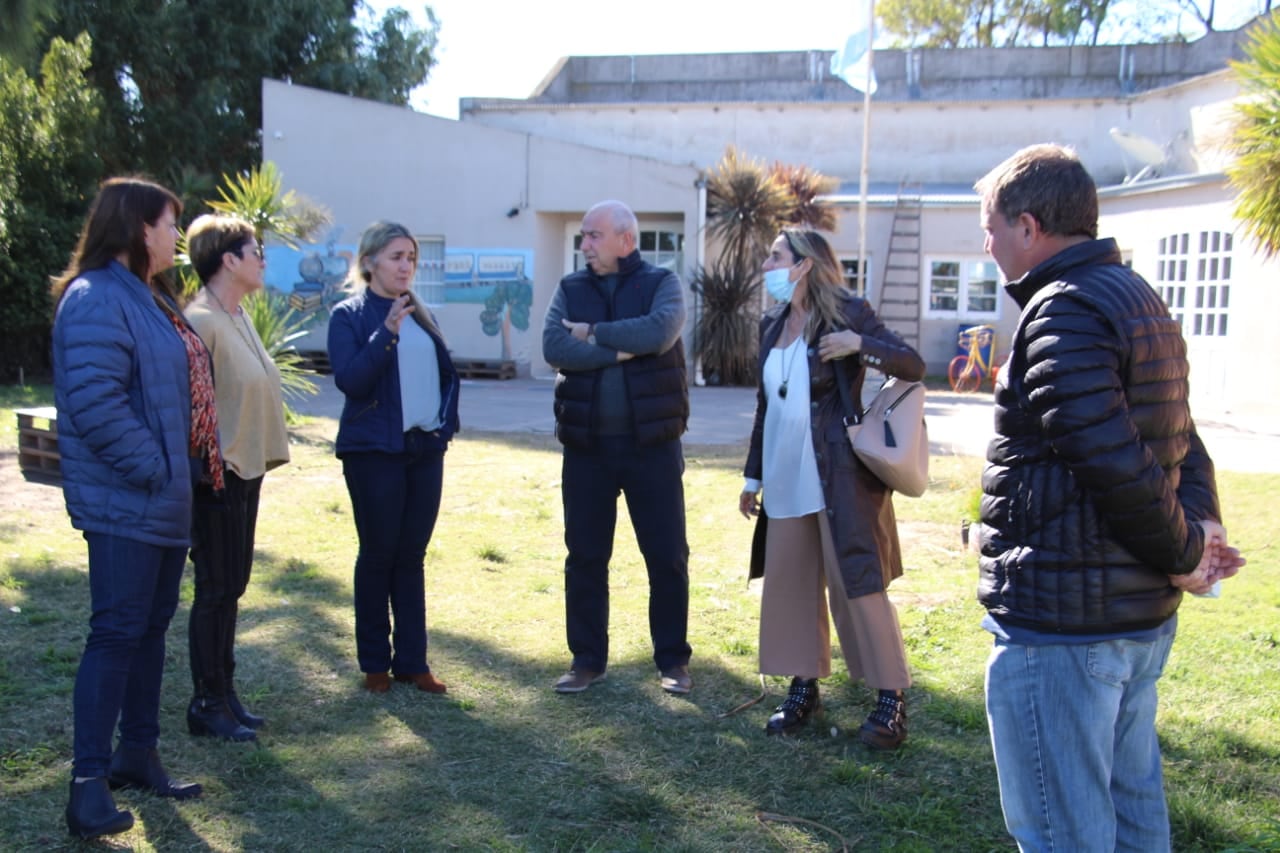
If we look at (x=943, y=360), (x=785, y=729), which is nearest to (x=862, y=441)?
(x=785, y=729)

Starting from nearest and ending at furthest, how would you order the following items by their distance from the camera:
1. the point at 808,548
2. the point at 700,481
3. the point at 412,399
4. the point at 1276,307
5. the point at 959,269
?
the point at 808,548 → the point at 412,399 → the point at 700,481 → the point at 1276,307 → the point at 959,269

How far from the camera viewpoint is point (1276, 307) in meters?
13.2

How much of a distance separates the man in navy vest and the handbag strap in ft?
2.62

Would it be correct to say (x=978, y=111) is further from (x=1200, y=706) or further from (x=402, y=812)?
(x=402, y=812)

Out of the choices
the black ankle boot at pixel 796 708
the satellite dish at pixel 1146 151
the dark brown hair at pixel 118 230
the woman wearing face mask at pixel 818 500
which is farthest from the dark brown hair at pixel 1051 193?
the satellite dish at pixel 1146 151

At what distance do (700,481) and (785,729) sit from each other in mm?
5481

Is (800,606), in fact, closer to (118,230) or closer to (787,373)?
(787,373)

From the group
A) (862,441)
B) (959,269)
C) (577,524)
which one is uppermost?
(959,269)

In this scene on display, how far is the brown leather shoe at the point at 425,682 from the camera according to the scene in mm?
4492

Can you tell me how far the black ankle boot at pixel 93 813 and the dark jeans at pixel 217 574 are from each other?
79 cm

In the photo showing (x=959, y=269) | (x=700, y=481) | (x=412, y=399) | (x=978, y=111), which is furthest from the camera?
(x=978, y=111)

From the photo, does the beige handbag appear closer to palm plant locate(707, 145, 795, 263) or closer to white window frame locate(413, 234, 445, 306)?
palm plant locate(707, 145, 795, 263)

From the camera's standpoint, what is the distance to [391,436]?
4.32 metres

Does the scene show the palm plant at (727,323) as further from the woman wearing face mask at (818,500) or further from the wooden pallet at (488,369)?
the woman wearing face mask at (818,500)
